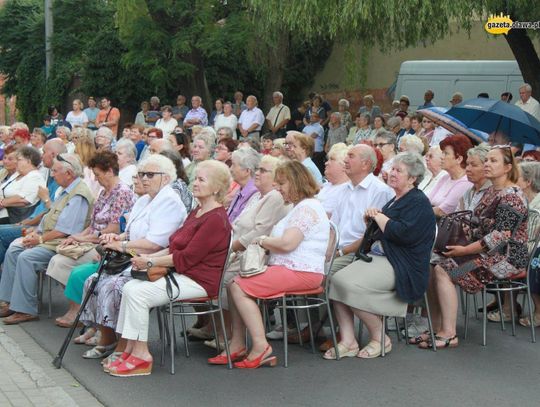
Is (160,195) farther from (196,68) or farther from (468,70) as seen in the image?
(196,68)

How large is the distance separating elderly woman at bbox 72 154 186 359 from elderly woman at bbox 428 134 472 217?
7.75ft

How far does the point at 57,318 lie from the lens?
9422mm

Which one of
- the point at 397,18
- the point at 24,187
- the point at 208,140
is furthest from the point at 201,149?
the point at 397,18

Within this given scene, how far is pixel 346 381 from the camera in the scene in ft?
23.4

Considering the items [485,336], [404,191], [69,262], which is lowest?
[485,336]

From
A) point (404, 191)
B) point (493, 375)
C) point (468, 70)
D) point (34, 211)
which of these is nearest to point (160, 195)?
point (404, 191)

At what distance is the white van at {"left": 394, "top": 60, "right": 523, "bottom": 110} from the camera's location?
2017 cm

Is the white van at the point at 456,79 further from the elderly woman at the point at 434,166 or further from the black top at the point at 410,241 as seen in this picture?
the black top at the point at 410,241

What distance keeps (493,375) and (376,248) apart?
1295 mm

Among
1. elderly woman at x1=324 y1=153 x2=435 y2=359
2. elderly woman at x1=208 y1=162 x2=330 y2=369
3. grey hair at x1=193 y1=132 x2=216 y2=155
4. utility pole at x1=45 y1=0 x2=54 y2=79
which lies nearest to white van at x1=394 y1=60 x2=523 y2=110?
grey hair at x1=193 y1=132 x2=216 y2=155

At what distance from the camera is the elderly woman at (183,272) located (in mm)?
7289

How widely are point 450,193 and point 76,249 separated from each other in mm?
3291

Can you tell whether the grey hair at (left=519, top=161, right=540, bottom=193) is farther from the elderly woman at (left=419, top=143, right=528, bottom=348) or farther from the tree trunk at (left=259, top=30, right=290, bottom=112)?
the tree trunk at (left=259, top=30, right=290, bottom=112)

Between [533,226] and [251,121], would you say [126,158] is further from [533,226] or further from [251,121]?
[251,121]
